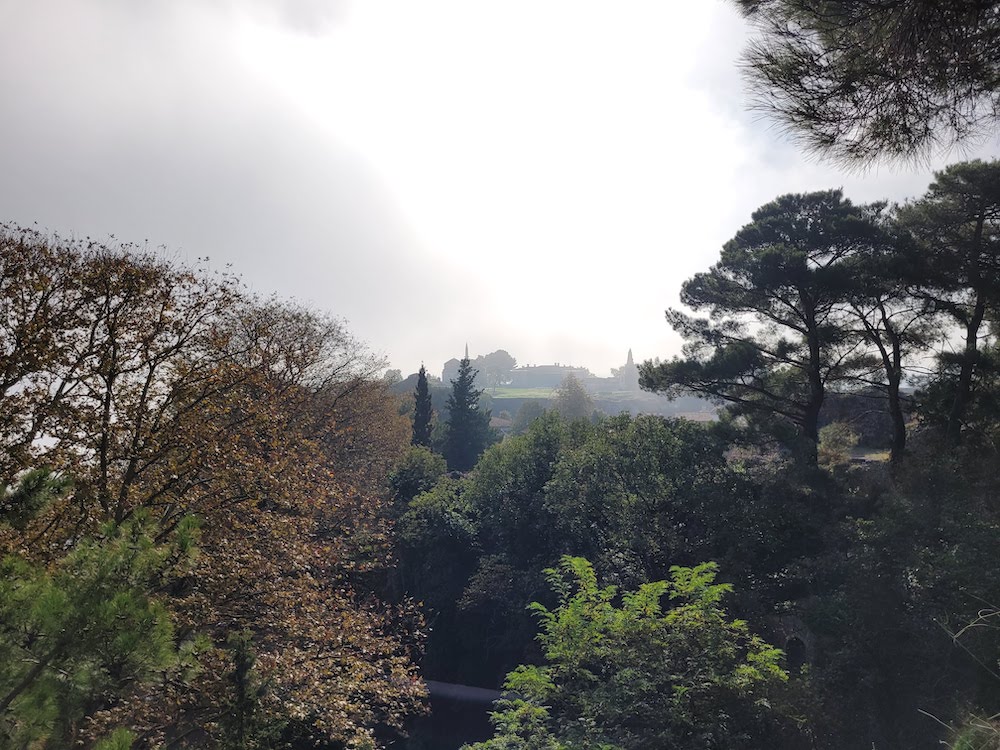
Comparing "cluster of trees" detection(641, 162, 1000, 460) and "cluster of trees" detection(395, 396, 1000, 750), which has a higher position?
"cluster of trees" detection(641, 162, 1000, 460)

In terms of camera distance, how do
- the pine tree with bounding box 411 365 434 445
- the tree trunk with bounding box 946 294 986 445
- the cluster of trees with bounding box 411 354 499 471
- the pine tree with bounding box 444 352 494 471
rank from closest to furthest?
the tree trunk with bounding box 946 294 986 445, the pine tree with bounding box 411 365 434 445, the cluster of trees with bounding box 411 354 499 471, the pine tree with bounding box 444 352 494 471

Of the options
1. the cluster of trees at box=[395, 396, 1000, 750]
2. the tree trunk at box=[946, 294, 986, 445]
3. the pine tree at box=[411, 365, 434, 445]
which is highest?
the pine tree at box=[411, 365, 434, 445]

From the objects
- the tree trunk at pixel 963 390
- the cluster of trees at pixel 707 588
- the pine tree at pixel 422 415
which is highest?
the pine tree at pixel 422 415

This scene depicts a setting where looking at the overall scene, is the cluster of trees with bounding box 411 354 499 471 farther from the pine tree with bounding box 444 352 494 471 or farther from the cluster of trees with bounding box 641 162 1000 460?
the cluster of trees with bounding box 641 162 1000 460

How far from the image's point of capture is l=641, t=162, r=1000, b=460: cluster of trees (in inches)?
580

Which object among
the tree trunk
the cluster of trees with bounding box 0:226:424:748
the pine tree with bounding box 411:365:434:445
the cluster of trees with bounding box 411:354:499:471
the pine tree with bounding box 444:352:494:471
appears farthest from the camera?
the pine tree with bounding box 444:352:494:471

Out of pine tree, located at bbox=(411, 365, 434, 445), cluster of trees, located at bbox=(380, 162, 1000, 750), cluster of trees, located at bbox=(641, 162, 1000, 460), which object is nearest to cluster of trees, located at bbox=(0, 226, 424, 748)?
cluster of trees, located at bbox=(380, 162, 1000, 750)

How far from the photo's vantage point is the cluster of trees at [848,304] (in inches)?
580

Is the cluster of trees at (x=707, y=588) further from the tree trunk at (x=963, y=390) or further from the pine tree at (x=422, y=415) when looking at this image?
the pine tree at (x=422, y=415)

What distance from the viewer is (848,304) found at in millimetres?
16953

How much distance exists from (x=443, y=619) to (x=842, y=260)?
56.8ft

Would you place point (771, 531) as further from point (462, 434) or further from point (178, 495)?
point (462, 434)

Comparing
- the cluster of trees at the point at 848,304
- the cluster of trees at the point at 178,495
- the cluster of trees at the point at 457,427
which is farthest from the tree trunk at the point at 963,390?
→ the cluster of trees at the point at 457,427

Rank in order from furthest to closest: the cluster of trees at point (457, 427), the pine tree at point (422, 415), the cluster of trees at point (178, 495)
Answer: the cluster of trees at point (457, 427)
the pine tree at point (422, 415)
the cluster of trees at point (178, 495)
